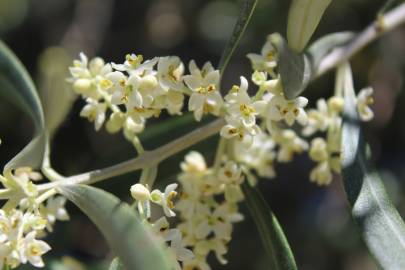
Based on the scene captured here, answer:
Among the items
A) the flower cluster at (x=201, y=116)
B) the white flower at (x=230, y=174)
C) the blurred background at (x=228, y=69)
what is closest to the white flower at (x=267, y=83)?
the flower cluster at (x=201, y=116)

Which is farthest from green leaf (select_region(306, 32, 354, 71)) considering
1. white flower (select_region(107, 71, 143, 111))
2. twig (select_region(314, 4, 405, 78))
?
white flower (select_region(107, 71, 143, 111))

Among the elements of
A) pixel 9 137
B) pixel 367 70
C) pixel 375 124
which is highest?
pixel 9 137

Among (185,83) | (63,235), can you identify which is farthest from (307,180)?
(185,83)

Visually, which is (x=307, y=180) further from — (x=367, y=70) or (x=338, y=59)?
(x=338, y=59)

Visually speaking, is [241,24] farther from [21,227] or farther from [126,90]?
[21,227]

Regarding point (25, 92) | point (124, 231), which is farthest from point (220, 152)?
point (124, 231)

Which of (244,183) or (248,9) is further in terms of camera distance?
(244,183)

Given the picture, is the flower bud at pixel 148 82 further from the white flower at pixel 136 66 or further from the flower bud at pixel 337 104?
the flower bud at pixel 337 104

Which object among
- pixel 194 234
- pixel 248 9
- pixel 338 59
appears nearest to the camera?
pixel 248 9
